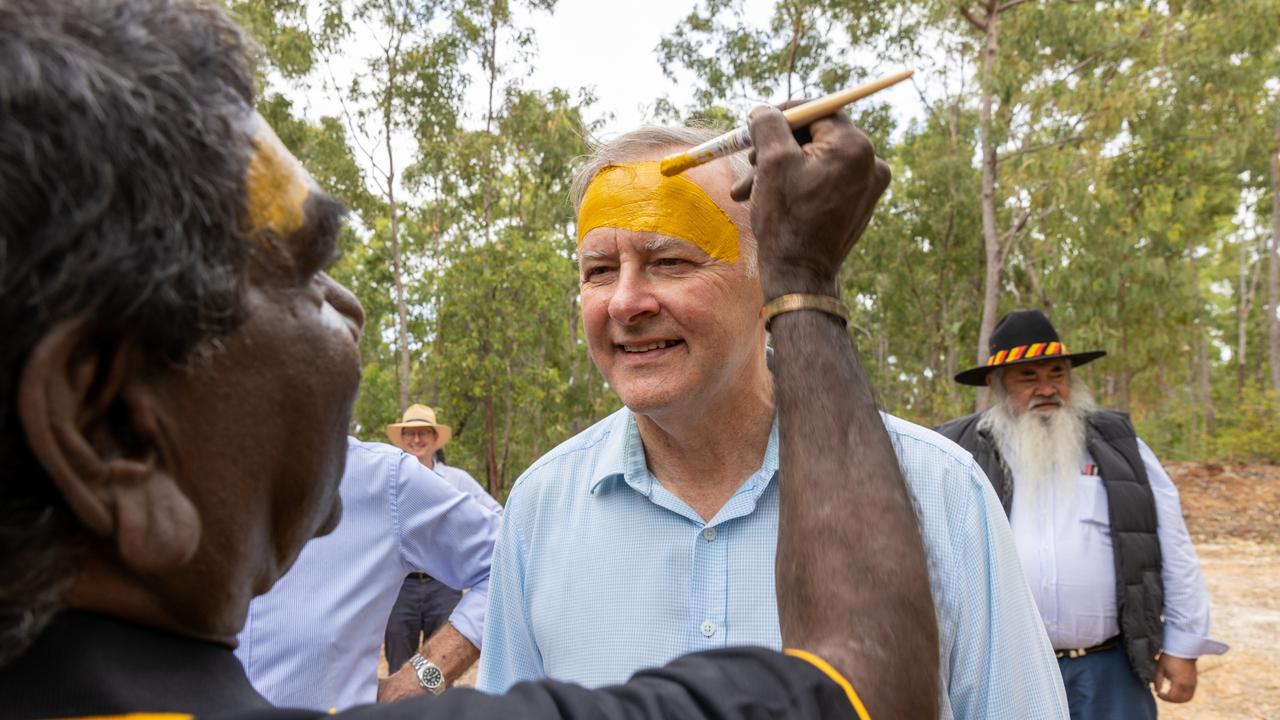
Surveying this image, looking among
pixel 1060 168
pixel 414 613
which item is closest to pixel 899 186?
pixel 1060 168

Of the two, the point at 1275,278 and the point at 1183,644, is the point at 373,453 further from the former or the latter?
the point at 1275,278

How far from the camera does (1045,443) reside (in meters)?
5.04

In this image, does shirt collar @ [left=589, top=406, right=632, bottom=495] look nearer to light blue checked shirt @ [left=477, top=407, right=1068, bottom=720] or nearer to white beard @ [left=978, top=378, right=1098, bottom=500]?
light blue checked shirt @ [left=477, top=407, right=1068, bottom=720]

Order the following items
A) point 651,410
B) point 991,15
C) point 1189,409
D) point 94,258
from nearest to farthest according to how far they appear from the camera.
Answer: point 94,258, point 651,410, point 991,15, point 1189,409

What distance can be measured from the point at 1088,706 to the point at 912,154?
66.3ft

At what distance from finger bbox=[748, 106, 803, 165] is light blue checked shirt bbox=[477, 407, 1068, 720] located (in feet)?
2.50

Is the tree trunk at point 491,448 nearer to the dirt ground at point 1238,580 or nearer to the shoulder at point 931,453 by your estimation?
the dirt ground at point 1238,580

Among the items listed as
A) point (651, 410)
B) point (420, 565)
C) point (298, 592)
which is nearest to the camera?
point (651, 410)

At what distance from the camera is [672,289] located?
2291 millimetres

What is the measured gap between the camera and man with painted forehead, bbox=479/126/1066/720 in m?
1.91

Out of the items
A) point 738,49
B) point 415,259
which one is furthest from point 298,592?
point 415,259

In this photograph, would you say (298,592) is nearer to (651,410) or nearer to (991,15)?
(651,410)

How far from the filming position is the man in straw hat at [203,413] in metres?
0.81

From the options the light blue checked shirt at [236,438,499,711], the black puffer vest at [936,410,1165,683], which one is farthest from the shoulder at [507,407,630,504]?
the black puffer vest at [936,410,1165,683]
